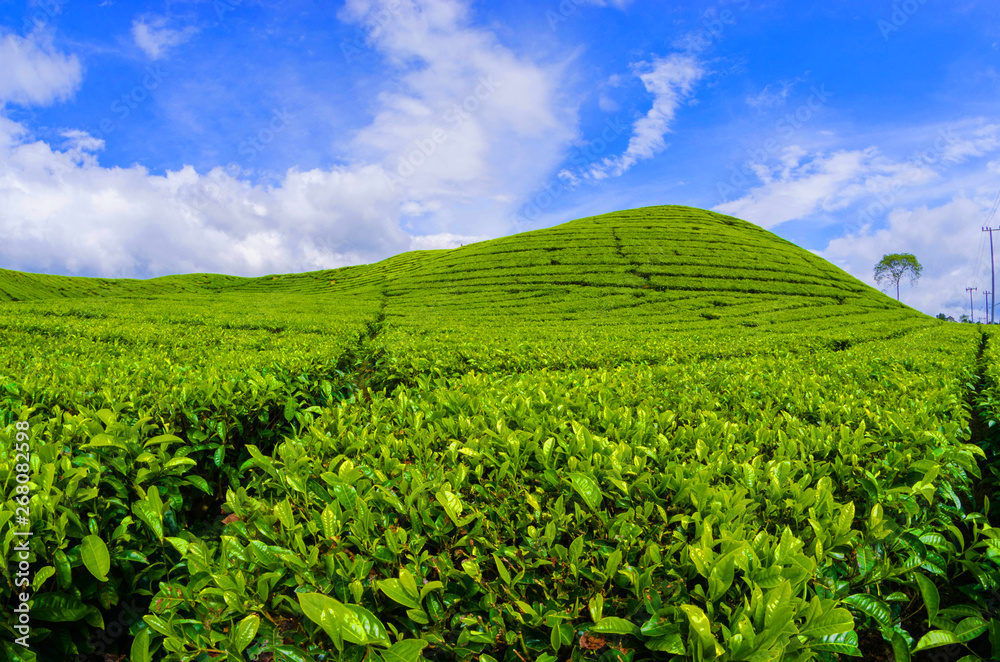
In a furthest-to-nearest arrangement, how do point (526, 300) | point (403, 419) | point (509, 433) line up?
point (526, 300)
point (403, 419)
point (509, 433)

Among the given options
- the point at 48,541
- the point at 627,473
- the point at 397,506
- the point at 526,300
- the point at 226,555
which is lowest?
the point at 48,541

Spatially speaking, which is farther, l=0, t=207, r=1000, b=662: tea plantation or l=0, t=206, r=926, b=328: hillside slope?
l=0, t=206, r=926, b=328: hillside slope

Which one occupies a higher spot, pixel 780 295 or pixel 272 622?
pixel 780 295

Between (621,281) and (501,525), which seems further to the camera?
(621,281)

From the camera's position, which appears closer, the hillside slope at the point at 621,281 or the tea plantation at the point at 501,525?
the tea plantation at the point at 501,525

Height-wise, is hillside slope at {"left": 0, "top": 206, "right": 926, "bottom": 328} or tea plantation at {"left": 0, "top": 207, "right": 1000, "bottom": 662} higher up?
hillside slope at {"left": 0, "top": 206, "right": 926, "bottom": 328}

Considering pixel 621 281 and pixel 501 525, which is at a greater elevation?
pixel 621 281

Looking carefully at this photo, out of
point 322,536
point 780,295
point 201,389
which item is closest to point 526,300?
point 780,295

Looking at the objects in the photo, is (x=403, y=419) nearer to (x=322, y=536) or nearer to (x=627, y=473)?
(x=322, y=536)

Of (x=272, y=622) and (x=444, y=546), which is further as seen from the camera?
(x=444, y=546)

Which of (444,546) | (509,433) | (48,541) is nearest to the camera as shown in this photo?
(444,546)

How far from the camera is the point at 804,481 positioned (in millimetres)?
2359

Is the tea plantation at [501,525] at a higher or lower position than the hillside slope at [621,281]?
lower

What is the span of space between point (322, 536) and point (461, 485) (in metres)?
0.71
